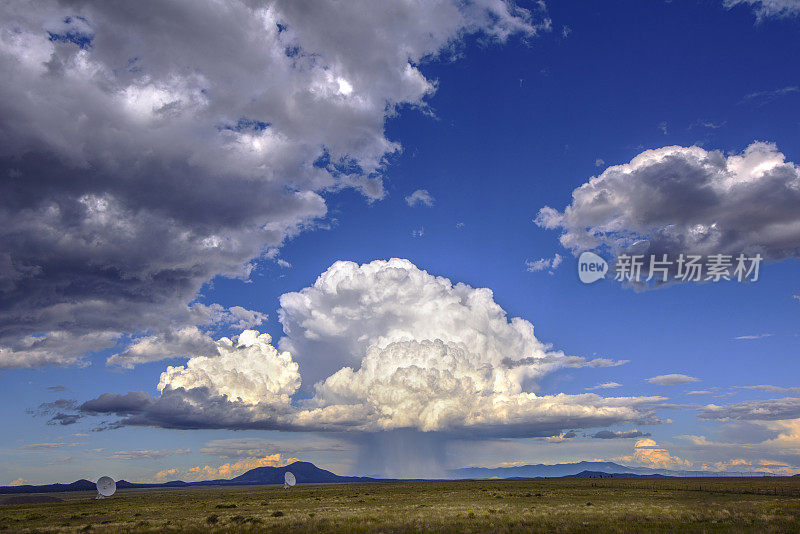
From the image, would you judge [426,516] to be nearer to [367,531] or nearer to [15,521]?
[367,531]

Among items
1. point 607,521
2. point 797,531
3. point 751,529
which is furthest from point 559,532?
point 797,531

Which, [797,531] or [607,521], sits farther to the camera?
[607,521]

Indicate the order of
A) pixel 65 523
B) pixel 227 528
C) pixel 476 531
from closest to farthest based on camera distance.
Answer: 1. pixel 476 531
2. pixel 227 528
3. pixel 65 523

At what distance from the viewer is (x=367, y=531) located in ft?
125

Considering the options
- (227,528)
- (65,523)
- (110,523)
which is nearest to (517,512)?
(227,528)

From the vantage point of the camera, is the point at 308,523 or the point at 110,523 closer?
the point at 308,523

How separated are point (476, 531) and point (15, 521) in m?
53.3

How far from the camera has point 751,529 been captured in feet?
112

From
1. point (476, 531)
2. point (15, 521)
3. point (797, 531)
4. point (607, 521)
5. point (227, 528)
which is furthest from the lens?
point (15, 521)

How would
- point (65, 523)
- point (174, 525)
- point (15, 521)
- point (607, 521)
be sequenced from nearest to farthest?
point (607, 521), point (174, 525), point (65, 523), point (15, 521)

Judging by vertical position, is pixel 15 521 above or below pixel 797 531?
below

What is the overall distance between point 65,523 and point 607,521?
53.1 m

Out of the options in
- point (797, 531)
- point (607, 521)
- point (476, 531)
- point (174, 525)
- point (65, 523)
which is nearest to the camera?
point (797, 531)

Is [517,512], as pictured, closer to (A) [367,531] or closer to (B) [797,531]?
(A) [367,531]
